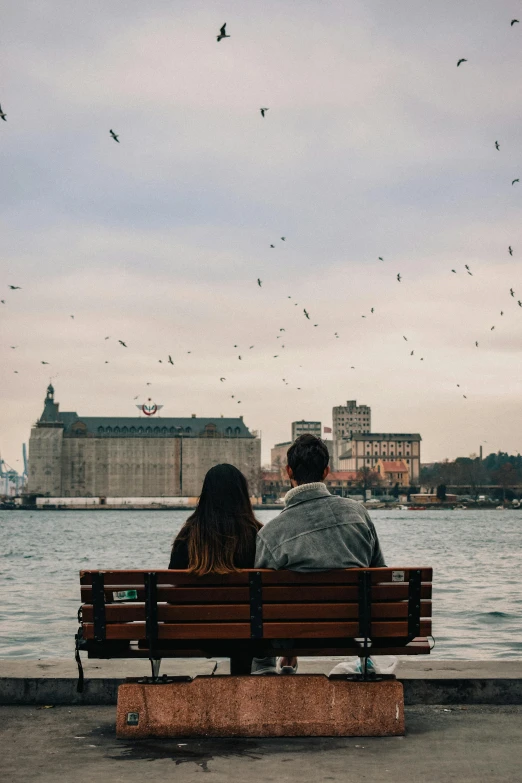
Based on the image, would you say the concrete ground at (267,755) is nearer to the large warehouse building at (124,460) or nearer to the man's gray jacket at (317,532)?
the man's gray jacket at (317,532)

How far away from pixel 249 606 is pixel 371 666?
1.01 m

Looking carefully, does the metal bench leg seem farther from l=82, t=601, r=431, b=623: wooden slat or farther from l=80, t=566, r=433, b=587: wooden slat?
l=80, t=566, r=433, b=587: wooden slat

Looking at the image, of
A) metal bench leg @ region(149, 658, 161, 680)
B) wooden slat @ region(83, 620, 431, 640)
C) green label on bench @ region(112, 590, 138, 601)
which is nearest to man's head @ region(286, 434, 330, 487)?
wooden slat @ region(83, 620, 431, 640)

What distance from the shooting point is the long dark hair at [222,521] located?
6875 mm

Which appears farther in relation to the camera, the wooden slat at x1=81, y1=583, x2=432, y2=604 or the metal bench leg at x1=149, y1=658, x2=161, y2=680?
the metal bench leg at x1=149, y1=658, x2=161, y2=680

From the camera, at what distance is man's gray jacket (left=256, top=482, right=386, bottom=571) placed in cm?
684

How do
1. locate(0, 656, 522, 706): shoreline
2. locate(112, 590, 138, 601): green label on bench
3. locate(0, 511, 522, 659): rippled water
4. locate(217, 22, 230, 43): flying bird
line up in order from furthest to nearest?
locate(217, 22, 230, 43): flying bird
locate(0, 511, 522, 659): rippled water
locate(0, 656, 522, 706): shoreline
locate(112, 590, 138, 601): green label on bench

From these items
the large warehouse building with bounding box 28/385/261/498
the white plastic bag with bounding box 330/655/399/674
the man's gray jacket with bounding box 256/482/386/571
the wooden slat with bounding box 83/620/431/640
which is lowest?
the white plastic bag with bounding box 330/655/399/674

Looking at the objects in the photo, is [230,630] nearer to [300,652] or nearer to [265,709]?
[300,652]

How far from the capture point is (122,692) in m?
6.82

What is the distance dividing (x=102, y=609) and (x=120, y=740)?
83 cm

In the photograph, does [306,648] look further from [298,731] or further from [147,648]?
[147,648]

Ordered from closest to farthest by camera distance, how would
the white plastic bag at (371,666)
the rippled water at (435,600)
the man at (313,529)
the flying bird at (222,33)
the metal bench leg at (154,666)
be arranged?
1. the man at (313,529)
2. the metal bench leg at (154,666)
3. the white plastic bag at (371,666)
4. the rippled water at (435,600)
5. the flying bird at (222,33)

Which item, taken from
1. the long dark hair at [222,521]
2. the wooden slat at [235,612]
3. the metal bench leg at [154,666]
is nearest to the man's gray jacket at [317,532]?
the long dark hair at [222,521]
